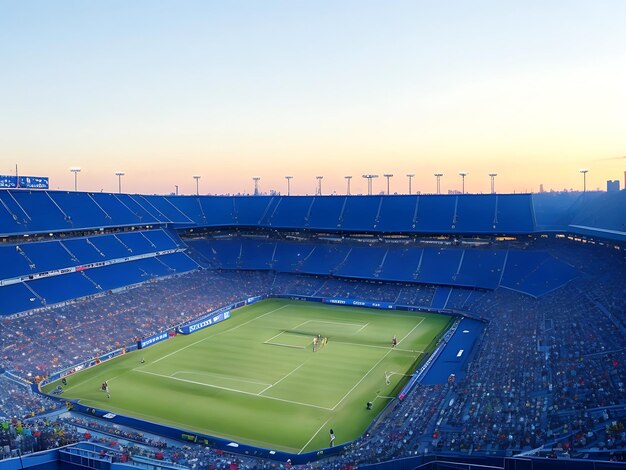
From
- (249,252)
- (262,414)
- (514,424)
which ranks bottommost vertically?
(262,414)

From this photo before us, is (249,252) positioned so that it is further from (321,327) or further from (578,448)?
(578,448)

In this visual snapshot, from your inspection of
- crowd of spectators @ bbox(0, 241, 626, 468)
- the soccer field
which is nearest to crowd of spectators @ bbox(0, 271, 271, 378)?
crowd of spectators @ bbox(0, 241, 626, 468)

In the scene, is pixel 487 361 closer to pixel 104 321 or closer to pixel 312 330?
pixel 312 330

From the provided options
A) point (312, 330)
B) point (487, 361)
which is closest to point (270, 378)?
point (312, 330)

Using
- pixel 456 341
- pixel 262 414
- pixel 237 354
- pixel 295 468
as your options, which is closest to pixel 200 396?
pixel 262 414

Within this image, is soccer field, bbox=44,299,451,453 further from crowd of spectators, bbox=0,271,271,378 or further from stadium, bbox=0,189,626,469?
crowd of spectators, bbox=0,271,271,378

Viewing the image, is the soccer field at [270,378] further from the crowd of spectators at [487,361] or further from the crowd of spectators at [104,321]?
the crowd of spectators at [487,361]
